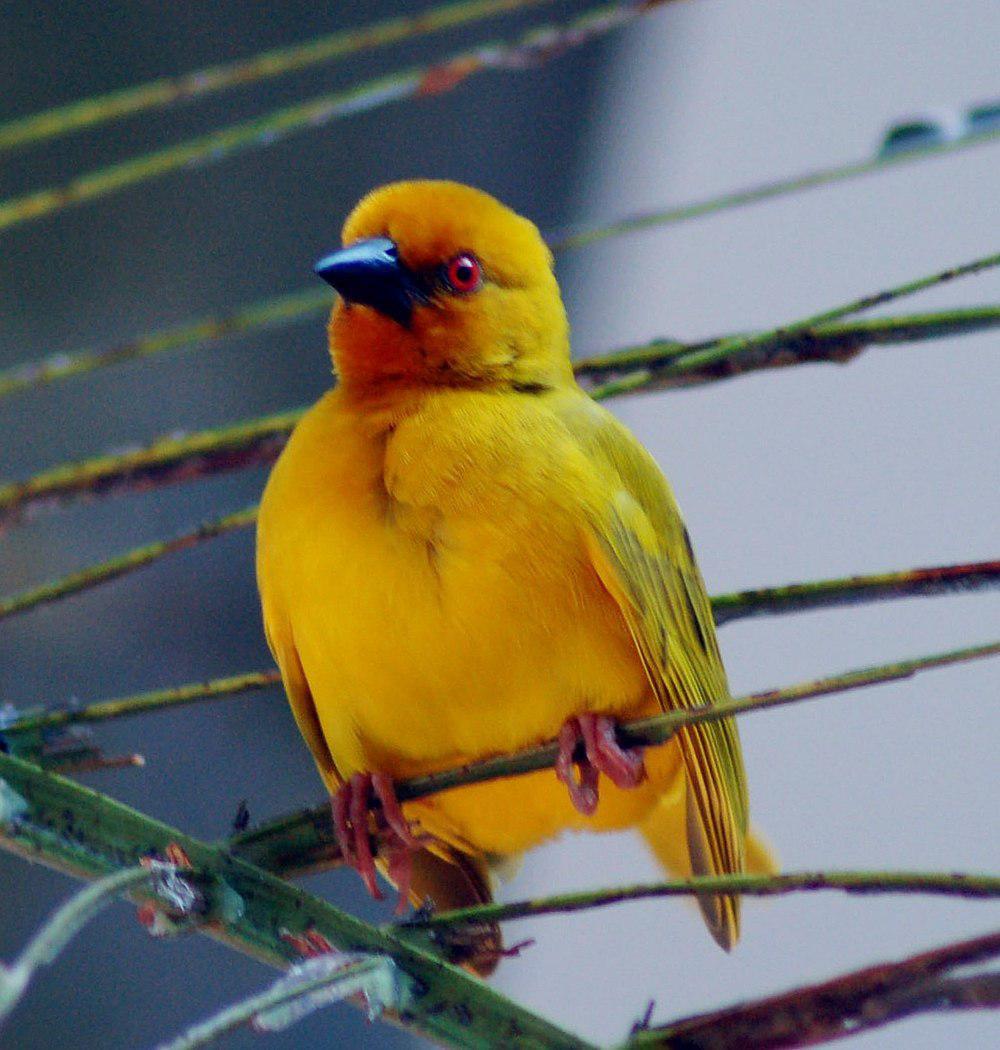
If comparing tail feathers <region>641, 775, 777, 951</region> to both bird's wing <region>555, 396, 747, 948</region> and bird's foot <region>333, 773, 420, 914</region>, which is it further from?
bird's foot <region>333, 773, 420, 914</region>

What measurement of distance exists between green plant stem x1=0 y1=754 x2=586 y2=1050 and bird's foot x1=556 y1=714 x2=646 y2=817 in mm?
509

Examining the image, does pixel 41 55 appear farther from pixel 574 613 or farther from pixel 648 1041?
pixel 648 1041

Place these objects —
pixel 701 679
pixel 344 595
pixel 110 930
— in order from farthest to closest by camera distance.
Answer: pixel 110 930, pixel 701 679, pixel 344 595

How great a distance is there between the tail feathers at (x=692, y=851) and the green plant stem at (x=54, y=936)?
2.78 ft

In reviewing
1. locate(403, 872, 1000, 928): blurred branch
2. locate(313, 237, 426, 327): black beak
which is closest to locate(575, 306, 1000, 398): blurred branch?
locate(313, 237, 426, 327): black beak

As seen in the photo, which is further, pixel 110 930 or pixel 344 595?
pixel 110 930

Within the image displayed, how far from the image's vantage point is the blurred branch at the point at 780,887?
2.66ft

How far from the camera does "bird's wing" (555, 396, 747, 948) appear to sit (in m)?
1.66

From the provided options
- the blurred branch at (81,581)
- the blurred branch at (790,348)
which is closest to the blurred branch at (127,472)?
the blurred branch at (81,581)

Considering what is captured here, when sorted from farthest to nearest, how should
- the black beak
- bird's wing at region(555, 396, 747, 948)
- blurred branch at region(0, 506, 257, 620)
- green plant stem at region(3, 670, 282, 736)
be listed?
1. the black beak
2. bird's wing at region(555, 396, 747, 948)
3. blurred branch at region(0, 506, 257, 620)
4. green plant stem at region(3, 670, 282, 736)

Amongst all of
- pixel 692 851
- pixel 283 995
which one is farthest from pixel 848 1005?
pixel 692 851

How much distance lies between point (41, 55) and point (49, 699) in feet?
5.39

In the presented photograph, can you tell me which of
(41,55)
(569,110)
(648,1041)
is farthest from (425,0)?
(648,1041)

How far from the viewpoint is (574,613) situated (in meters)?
1.63
